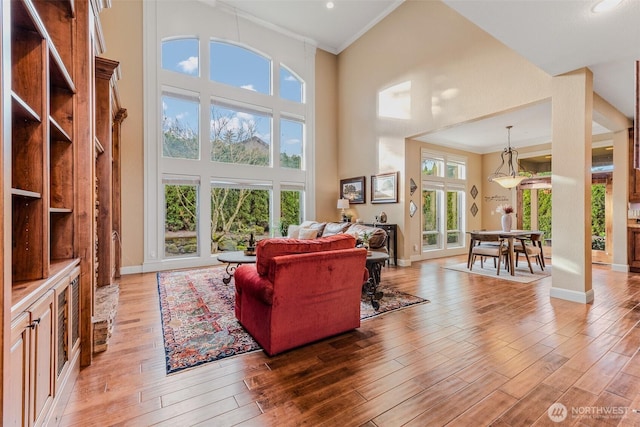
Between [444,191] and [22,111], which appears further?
[444,191]

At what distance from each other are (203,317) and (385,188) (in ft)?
15.8

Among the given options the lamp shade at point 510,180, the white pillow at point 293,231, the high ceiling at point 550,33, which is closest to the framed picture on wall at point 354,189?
the white pillow at point 293,231

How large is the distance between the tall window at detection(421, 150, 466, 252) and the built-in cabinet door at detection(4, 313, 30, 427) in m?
7.10

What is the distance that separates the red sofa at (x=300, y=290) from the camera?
228 cm

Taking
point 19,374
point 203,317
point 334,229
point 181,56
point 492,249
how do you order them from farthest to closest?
point 334,229 → point 181,56 → point 492,249 → point 203,317 → point 19,374

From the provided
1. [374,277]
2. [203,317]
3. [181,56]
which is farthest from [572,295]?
[181,56]

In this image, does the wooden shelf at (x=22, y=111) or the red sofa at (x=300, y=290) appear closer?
the wooden shelf at (x=22, y=111)

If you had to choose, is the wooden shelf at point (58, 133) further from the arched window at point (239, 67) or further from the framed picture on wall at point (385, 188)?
the framed picture on wall at point (385, 188)

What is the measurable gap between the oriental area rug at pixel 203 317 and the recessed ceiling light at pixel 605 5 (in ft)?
10.8

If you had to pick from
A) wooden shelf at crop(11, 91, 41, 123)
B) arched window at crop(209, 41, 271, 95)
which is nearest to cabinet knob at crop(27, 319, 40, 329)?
wooden shelf at crop(11, 91, 41, 123)

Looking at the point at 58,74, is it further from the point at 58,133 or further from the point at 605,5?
the point at 605,5

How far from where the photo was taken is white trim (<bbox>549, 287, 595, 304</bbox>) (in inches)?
143

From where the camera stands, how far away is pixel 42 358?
56.0 inches

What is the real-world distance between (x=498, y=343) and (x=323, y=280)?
164 cm
